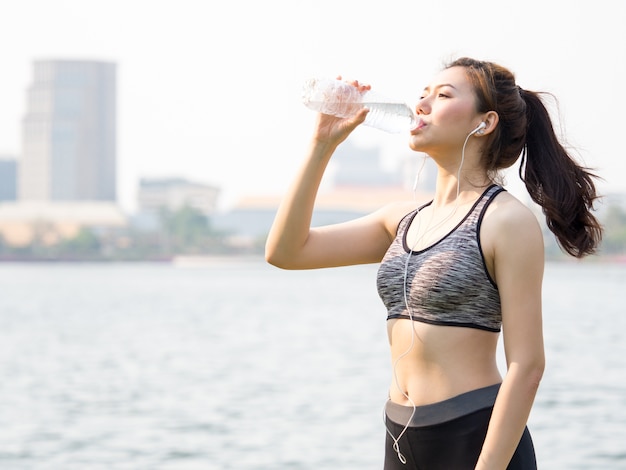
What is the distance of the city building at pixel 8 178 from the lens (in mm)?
143250

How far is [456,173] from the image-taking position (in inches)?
99.6

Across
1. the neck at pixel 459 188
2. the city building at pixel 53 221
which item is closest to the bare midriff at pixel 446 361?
the neck at pixel 459 188

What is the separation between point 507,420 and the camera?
2.26 metres

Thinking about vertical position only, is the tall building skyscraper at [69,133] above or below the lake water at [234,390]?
below

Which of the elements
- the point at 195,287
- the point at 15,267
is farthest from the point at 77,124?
the point at 195,287

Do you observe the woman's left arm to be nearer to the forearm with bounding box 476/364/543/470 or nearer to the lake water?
the forearm with bounding box 476/364/543/470

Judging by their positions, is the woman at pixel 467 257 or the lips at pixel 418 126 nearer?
the woman at pixel 467 257

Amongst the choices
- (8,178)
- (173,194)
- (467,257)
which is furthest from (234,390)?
(8,178)

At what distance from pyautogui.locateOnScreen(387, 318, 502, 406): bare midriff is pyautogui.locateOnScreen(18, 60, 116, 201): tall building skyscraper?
136 meters

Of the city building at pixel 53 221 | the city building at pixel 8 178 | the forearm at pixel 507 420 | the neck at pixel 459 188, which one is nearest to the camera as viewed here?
the forearm at pixel 507 420

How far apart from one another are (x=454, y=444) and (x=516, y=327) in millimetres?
271

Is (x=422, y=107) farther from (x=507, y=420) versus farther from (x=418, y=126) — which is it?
(x=507, y=420)

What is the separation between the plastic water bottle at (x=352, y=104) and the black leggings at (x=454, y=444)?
625mm

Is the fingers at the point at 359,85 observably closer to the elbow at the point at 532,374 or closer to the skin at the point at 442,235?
the skin at the point at 442,235
